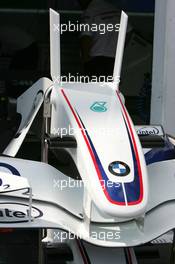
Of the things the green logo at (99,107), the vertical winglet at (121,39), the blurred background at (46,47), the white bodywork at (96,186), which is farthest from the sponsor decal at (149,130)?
the blurred background at (46,47)

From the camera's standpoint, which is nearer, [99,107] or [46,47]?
[99,107]

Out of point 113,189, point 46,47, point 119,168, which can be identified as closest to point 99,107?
point 119,168

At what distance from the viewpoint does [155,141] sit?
2.55 metres

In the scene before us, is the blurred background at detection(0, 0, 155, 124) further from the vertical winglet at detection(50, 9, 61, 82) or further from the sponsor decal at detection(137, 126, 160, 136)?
the vertical winglet at detection(50, 9, 61, 82)

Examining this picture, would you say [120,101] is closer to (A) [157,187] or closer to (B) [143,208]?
(A) [157,187]

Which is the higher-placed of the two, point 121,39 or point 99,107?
point 121,39

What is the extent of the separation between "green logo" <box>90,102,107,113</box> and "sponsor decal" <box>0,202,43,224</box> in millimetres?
528

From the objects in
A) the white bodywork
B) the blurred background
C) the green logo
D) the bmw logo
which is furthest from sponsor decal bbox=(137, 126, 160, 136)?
the blurred background

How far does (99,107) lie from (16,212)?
624 millimetres

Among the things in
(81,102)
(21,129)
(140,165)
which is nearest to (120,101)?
(81,102)

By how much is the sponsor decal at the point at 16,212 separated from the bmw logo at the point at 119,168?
0.31 metres

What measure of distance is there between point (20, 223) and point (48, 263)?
1.94ft

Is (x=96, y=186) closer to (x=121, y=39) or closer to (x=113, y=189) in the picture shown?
(x=113, y=189)

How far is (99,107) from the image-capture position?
2.58m
